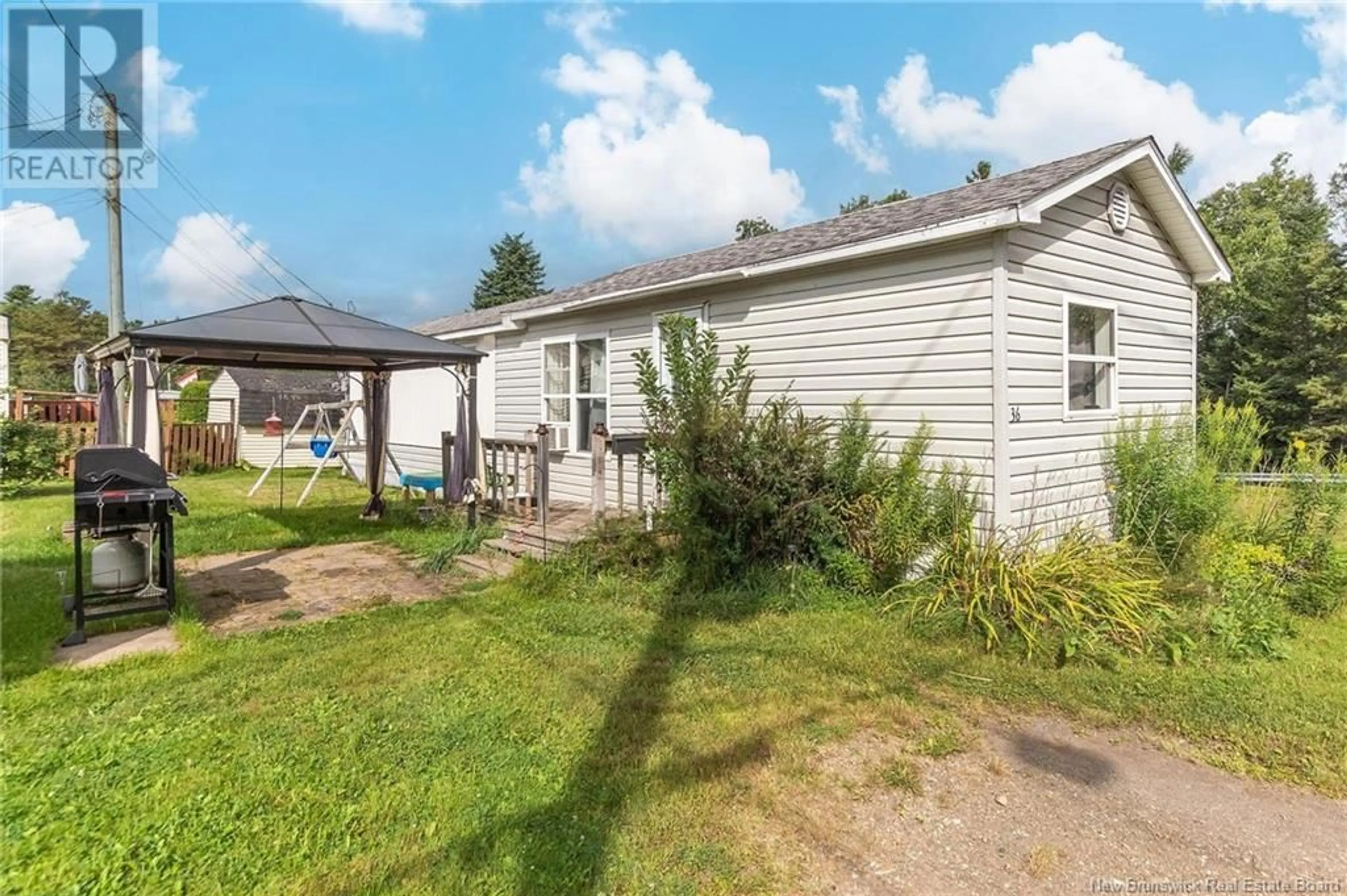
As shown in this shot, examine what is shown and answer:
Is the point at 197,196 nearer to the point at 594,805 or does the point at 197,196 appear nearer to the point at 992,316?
the point at 992,316

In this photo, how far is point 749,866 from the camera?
2350 millimetres

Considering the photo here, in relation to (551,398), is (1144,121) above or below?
above

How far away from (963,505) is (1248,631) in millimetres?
1889

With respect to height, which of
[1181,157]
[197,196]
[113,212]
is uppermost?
[1181,157]

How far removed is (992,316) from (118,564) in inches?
262

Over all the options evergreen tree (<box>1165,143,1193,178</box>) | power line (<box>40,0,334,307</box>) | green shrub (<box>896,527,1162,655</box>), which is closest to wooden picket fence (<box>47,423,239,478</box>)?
power line (<box>40,0,334,307</box>)

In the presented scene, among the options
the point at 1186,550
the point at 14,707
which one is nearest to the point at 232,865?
the point at 14,707

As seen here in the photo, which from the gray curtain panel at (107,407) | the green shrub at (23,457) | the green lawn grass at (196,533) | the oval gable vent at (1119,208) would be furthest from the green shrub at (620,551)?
the green shrub at (23,457)

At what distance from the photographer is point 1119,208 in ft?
21.9

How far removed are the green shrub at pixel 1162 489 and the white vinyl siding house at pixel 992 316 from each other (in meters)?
0.18

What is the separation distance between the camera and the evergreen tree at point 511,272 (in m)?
43.5

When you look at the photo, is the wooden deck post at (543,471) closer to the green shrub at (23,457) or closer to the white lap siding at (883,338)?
the white lap siding at (883,338)

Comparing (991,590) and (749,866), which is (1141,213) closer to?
(991,590)

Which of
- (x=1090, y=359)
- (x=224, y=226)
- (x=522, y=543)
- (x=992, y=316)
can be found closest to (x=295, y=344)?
(x=522, y=543)
